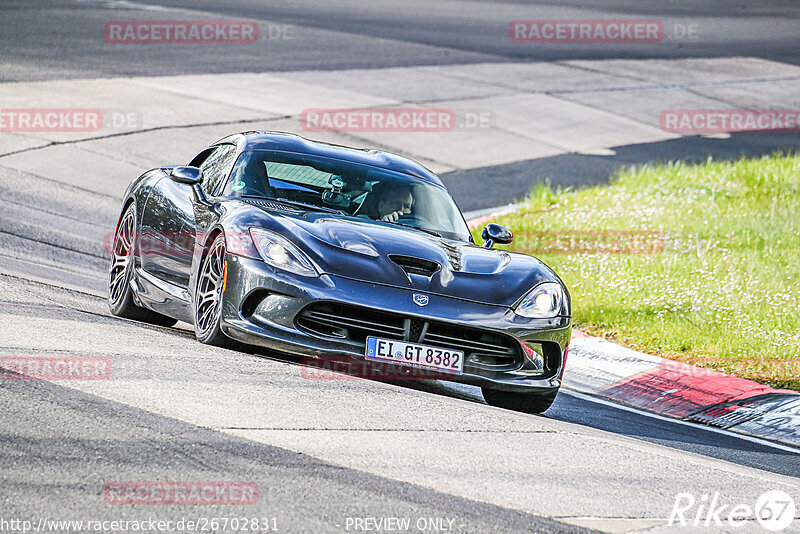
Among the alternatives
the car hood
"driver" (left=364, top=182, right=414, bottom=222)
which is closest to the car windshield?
"driver" (left=364, top=182, right=414, bottom=222)

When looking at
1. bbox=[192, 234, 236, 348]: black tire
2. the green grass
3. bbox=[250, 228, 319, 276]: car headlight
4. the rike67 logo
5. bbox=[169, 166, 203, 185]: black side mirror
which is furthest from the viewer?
the green grass

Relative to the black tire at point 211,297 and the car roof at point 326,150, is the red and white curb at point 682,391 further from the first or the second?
the black tire at point 211,297

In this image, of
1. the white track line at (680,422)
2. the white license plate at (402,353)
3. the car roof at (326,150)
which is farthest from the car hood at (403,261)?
the white track line at (680,422)

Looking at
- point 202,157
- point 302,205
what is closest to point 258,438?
point 302,205

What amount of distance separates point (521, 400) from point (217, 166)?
2.81 meters

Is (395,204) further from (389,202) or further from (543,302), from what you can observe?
(543,302)

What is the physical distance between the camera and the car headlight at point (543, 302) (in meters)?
7.34

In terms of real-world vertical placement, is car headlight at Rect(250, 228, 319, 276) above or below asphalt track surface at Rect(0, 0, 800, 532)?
above

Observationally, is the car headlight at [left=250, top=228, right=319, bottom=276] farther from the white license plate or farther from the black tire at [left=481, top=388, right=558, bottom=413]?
the black tire at [left=481, top=388, right=558, bottom=413]

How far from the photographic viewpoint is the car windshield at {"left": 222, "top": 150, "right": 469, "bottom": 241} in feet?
26.8

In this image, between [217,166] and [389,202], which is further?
[217,166]

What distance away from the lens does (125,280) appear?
8914 mm

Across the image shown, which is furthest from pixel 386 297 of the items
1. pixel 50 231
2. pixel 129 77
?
pixel 129 77

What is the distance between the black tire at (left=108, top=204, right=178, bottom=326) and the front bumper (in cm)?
195
